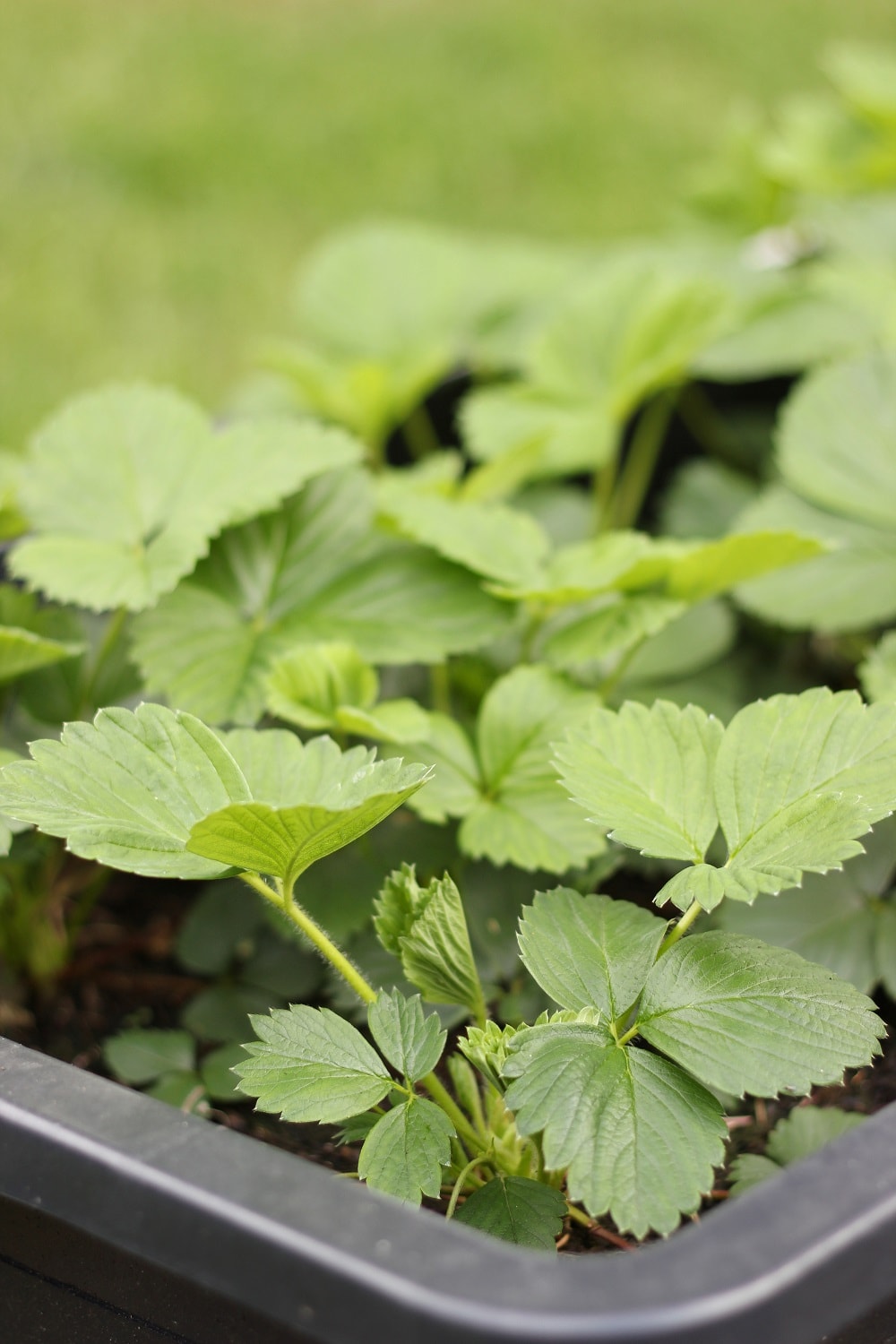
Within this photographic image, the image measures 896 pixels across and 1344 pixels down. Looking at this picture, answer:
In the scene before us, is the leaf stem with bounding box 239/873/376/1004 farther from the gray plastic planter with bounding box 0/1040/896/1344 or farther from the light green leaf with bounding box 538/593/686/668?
the light green leaf with bounding box 538/593/686/668

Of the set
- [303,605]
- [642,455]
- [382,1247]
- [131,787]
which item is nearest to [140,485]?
[303,605]

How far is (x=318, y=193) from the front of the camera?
8.16ft

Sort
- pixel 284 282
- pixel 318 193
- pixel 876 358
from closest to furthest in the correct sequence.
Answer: pixel 876 358 < pixel 284 282 < pixel 318 193

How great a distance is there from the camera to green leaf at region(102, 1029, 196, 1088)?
0.70 meters

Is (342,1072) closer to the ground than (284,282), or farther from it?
farther from it

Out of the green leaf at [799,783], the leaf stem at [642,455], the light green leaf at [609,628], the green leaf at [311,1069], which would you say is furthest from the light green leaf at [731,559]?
the leaf stem at [642,455]

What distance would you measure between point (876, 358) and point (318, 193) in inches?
71.5

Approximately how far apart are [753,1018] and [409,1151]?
147 millimetres

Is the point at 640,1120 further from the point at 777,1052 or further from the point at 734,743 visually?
the point at 734,743

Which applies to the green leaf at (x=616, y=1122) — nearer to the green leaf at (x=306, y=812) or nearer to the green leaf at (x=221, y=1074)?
the green leaf at (x=306, y=812)

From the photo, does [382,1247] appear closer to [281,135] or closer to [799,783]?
[799,783]

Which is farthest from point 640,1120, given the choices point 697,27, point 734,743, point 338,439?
point 697,27

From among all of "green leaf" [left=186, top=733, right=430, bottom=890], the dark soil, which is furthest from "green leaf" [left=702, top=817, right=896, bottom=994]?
"green leaf" [left=186, top=733, right=430, bottom=890]

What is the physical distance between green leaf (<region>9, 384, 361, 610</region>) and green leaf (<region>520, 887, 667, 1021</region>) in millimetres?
266
